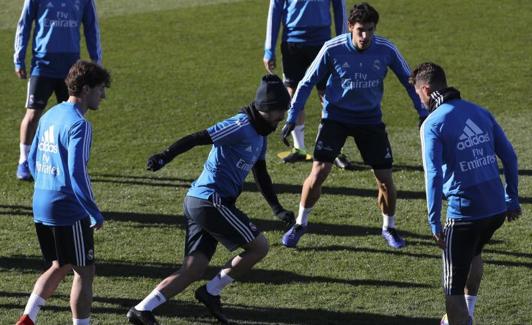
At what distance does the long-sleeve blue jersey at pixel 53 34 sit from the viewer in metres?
11.9

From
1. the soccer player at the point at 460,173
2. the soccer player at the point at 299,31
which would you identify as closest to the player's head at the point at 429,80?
the soccer player at the point at 460,173

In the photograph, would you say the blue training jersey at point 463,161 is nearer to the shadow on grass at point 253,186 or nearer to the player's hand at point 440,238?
the player's hand at point 440,238

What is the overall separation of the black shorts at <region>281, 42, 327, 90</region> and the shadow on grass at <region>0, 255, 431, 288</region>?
13.0 ft

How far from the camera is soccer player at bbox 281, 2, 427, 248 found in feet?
32.5

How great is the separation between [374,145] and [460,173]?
274 centimetres

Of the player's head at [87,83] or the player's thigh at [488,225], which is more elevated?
the player's head at [87,83]

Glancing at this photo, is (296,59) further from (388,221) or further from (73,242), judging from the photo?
(73,242)

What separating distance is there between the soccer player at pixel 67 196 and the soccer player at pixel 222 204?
0.61 metres

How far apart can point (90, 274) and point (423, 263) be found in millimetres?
3407

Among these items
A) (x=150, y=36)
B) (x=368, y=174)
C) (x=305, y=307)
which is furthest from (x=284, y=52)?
(x=150, y=36)

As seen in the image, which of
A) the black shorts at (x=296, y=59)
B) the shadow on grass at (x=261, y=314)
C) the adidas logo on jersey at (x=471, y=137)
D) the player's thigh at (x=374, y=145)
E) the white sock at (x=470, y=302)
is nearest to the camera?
the adidas logo on jersey at (x=471, y=137)

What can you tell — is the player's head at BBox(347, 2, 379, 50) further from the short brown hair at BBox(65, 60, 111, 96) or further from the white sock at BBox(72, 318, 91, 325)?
the white sock at BBox(72, 318, 91, 325)

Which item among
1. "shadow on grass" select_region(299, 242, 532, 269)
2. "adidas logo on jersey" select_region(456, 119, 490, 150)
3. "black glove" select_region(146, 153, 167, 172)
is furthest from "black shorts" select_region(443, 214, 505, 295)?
"shadow on grass" select_region(299, 242, 532, 269)

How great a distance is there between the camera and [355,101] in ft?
33.0
